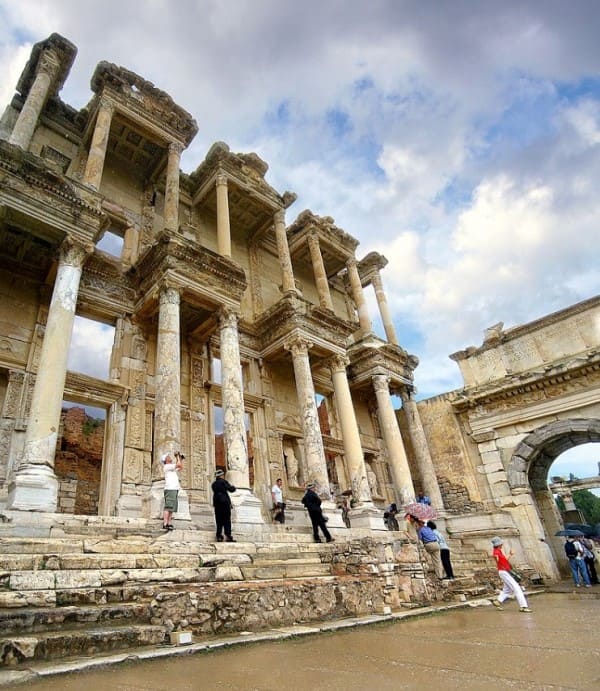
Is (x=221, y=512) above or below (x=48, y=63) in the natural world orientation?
below

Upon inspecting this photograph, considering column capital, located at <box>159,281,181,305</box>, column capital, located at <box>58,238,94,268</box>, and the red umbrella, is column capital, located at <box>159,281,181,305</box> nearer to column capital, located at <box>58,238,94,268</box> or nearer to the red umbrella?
column capital, located at <box>58,238,94,268</box>

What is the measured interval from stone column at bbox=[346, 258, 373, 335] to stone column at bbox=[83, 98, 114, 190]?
39.1 feet

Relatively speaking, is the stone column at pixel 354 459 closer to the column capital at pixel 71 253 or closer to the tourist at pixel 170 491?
the tourist at pixel 170 491

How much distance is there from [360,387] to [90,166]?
44.0ft

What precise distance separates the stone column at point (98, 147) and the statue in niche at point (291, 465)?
412 inches

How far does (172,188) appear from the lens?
1410 cm

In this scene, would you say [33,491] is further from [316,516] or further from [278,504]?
[278,504]

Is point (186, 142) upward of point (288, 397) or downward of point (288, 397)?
upward

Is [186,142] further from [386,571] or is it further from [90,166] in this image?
[386,571]

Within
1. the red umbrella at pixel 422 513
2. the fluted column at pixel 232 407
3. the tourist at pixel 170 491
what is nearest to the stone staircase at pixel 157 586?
the tourist at pixel 170 491

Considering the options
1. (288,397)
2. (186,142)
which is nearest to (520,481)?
(288,397)

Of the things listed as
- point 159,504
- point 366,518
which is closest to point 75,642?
point 159,504

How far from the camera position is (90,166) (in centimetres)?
1197

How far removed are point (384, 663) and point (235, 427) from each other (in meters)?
8.51
